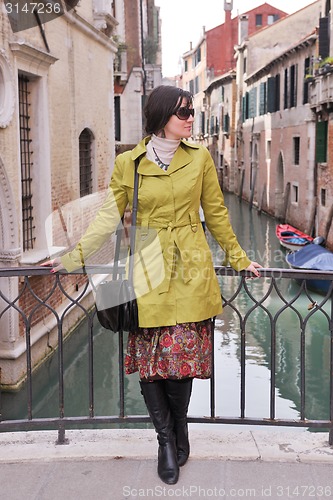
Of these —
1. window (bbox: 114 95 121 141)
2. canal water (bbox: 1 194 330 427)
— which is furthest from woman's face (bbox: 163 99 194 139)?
window (bbox: 114 95 121 141)

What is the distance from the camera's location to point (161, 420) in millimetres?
2738

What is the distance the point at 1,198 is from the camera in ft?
Result: 24.2

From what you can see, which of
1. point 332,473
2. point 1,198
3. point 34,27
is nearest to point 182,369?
point 332,473

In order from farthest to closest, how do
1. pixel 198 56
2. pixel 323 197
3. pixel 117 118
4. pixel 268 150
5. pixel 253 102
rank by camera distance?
pixel 198 56 < pixel 253 102 < pixel 268 150 < pixel 117 118 < pixel 323 197

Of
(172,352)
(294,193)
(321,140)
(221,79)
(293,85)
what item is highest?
(221,79)

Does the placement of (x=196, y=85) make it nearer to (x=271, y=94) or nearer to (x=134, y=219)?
(x=271, y=94)

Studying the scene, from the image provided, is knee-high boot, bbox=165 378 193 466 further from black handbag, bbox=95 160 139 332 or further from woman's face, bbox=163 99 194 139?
woman's face, bbox=163 99 194 139

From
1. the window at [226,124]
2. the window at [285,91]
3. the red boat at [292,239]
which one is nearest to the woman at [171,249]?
the red boat at [292,239]

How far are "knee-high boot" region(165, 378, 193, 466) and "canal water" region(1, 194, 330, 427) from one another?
401cm

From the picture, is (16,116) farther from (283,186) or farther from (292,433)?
(283,186)

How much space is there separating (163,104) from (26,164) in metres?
6.01

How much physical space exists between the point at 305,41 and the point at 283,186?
20.4ft

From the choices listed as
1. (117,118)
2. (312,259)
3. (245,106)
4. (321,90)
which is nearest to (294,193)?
(321,90)

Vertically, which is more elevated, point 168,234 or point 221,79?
point 221,79
